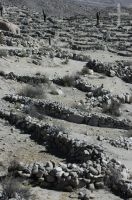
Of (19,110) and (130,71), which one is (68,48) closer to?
(130,71)

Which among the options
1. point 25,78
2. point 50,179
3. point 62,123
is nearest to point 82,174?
point 50,179

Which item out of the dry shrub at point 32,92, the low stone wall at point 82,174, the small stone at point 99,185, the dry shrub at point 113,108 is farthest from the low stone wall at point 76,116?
the small stone at point 99,185

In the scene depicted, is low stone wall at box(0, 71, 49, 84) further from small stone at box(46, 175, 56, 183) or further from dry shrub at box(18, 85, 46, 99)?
small stone at box(46, 175, 56, 183)

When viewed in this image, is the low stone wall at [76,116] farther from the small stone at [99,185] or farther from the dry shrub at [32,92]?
the small stone at [99,185]

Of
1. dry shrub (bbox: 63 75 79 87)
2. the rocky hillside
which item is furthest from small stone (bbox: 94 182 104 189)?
the rocky hillside

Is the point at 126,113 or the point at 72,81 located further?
the point at 72,81

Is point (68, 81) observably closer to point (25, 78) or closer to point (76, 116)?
point (25, 78)

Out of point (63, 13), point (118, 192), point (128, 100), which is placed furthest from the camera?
point (63, 13)

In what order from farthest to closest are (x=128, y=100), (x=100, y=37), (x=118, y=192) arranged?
(x=100, y=37)
(x=128, y=100)
(x=118, y=192)

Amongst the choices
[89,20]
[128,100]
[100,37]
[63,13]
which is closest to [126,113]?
[128,100]
